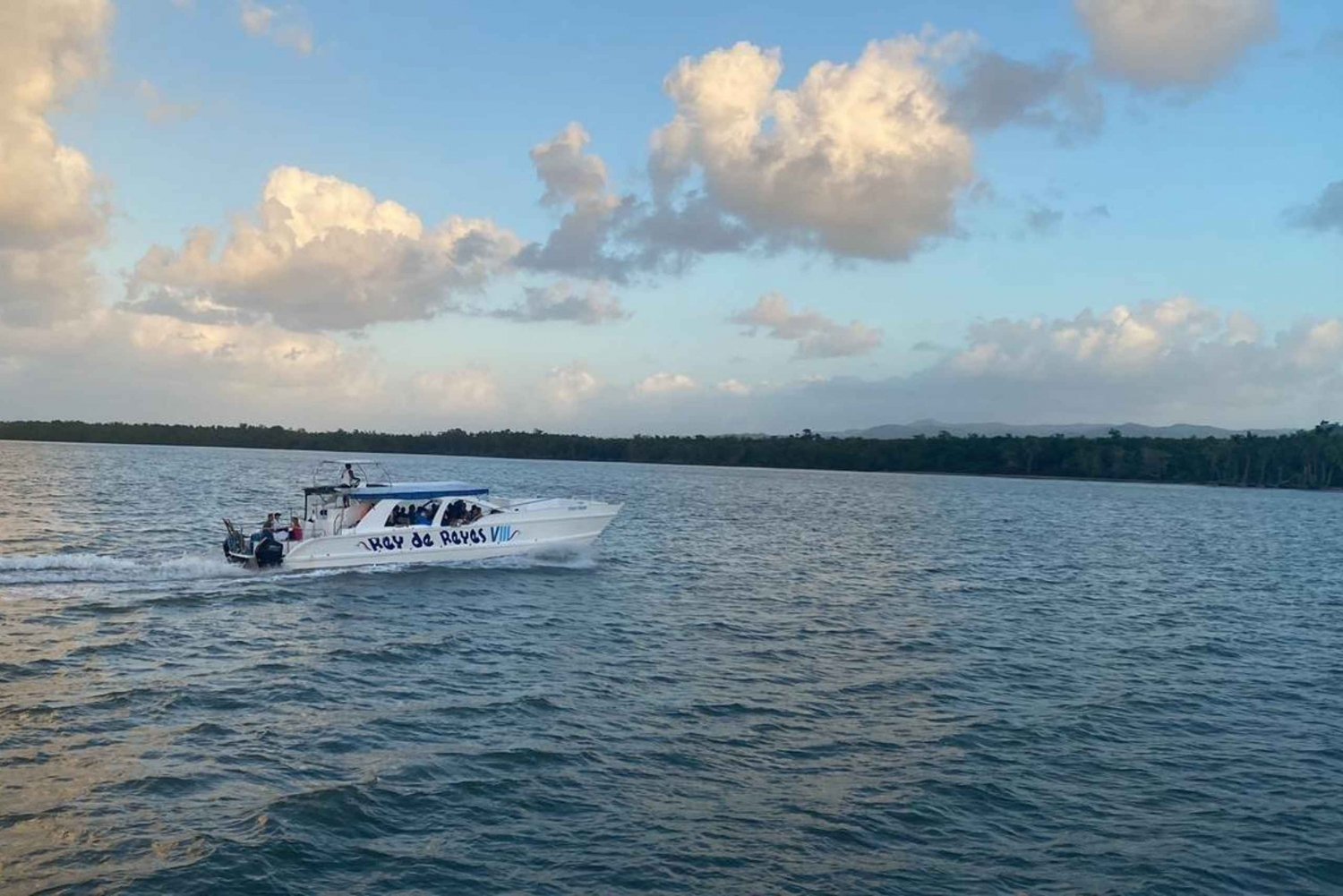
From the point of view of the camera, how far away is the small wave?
30.8 metres

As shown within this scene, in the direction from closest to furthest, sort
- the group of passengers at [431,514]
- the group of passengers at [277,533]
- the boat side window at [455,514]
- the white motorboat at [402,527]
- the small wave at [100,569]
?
the small wave at [100,569], the group of passengers at [277,533], the white motorboat at [402,527], the group of passengers at [431,514], the boat side window at [455,514]

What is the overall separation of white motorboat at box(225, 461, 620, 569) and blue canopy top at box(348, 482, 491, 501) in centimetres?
3

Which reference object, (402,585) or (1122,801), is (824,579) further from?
(1122,801)

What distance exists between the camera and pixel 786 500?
9806 cm

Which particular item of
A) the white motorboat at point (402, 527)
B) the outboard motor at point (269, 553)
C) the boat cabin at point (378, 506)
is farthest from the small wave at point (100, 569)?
the boat cabin at point (378, 506)

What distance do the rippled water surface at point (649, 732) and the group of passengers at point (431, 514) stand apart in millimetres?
1881

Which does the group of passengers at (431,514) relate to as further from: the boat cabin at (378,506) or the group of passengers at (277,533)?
the group of passengers at (277,533)

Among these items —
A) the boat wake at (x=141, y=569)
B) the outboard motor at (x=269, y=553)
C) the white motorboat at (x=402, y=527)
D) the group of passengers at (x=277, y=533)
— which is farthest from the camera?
the white motorboat at (x=402, y=527)

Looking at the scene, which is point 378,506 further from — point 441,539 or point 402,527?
point 441,539

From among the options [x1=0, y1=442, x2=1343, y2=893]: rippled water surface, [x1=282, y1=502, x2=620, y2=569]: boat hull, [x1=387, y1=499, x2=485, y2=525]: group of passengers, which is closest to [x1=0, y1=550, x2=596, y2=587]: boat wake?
[x1=0, y1=442, x2=1343, y2=893]: rippled water surface

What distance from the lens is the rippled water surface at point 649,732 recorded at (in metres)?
12.2

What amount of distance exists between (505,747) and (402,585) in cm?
1824

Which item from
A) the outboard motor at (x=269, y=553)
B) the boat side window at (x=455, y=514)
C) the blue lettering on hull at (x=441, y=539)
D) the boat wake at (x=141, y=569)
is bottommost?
the boat wake at (x=141, y=569)

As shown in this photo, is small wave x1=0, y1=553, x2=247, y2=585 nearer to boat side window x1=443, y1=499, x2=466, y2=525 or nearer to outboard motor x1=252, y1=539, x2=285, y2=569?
outboard motor x1=252, y1=539, x2=285, y2=569
